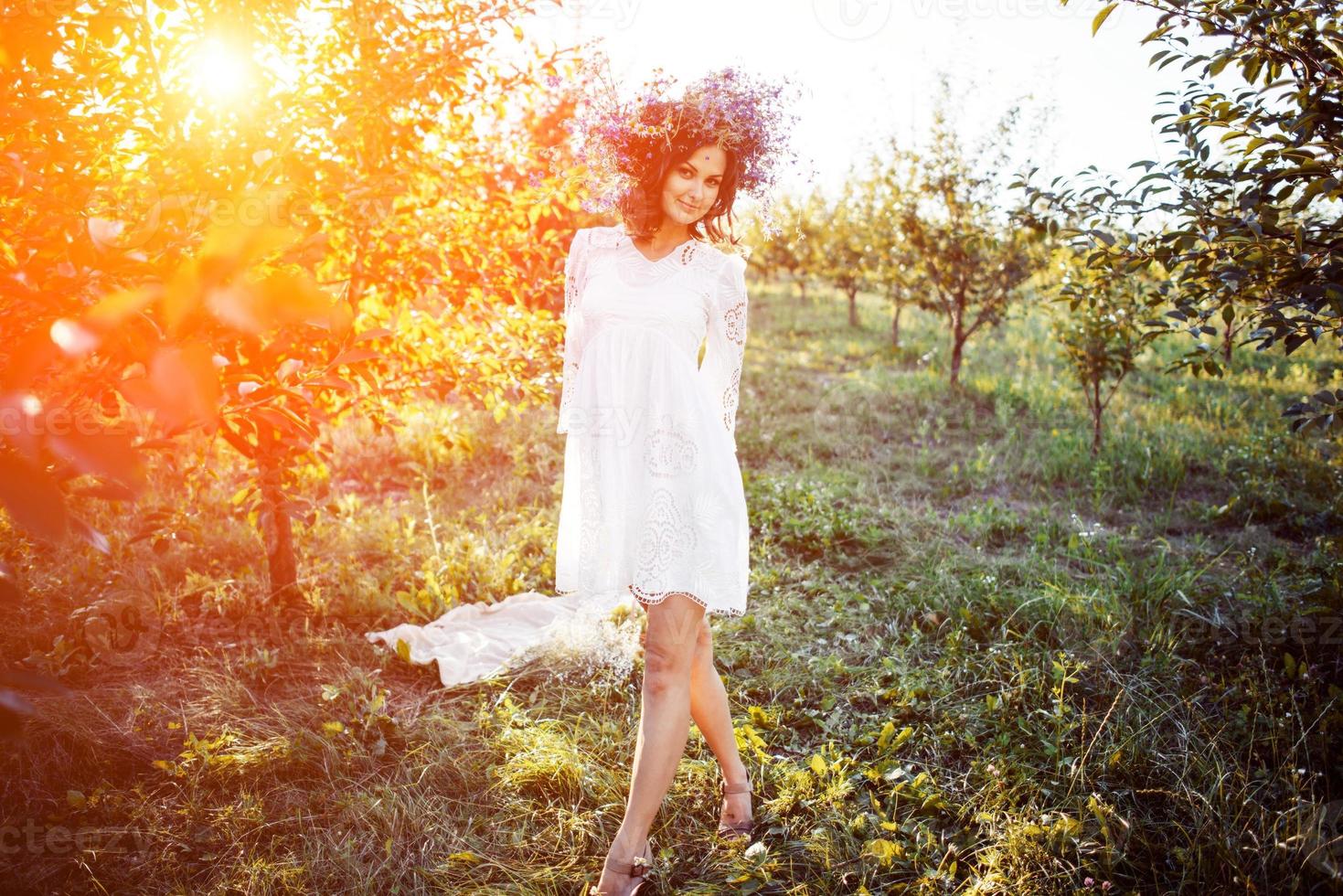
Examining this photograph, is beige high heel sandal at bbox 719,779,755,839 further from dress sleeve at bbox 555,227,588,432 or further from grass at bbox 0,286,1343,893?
dress sleeve at bbox 555,227,588,432

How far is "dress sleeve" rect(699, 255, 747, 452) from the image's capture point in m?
2.64

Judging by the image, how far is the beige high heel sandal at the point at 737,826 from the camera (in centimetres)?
261

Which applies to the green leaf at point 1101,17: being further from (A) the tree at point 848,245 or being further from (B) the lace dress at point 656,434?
(A) the tree at point 848,245

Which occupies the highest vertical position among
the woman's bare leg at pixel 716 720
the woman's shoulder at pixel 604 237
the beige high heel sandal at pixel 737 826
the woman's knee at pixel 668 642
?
the woman's shoulder at pixel 604 237

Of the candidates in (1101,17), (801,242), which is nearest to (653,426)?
(1101,17)

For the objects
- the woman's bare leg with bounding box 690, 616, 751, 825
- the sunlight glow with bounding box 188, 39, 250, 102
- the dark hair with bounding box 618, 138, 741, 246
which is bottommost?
the woman's bare leg with bounding box 690, 616, 751, 825

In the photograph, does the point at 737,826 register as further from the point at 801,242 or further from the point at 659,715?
the point at 801,242

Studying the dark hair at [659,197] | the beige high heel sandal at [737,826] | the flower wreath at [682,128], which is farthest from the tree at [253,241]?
the beige high heel sandal at [737,826]

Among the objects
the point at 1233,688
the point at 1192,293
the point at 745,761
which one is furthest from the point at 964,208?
the point at 745,761

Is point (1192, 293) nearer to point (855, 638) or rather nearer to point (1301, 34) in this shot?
point (1301, 34)

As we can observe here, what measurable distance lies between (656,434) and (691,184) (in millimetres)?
797

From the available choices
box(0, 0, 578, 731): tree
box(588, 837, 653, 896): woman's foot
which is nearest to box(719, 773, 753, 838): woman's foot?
box(588, 837, 653, 896): woman's foot

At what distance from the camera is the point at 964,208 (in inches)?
325

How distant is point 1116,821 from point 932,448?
456 cm
